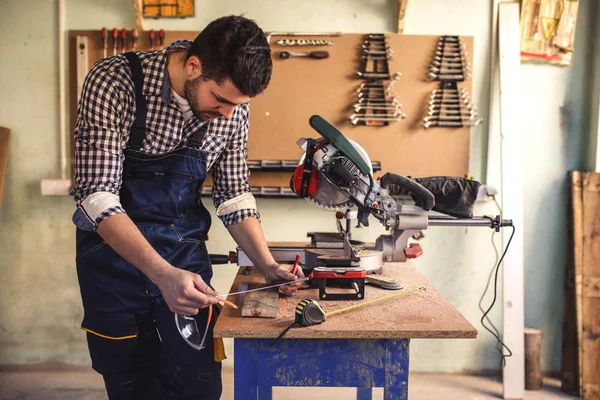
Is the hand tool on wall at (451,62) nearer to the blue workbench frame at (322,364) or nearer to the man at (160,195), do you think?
the man at (160,195)

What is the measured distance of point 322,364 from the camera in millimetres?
1296

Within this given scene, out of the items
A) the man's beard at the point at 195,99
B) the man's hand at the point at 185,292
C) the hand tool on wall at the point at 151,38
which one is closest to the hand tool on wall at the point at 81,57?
the hand tool on wall at the point at 151,38

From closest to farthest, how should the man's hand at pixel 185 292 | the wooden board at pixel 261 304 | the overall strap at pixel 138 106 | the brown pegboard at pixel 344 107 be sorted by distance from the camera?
the man's hand at pixel 185 292, the wooden board at pixel 261 304, the overall strap at pixel 138 106, the brown pegboard at pixel 344 107

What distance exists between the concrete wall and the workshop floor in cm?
8

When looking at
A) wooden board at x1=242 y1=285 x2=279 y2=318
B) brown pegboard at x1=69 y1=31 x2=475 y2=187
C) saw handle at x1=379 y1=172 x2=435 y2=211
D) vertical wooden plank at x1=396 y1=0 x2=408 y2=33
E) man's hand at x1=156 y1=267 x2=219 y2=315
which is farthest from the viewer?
brown pegboard at x1=69 y1=31 x2=475 y2=187

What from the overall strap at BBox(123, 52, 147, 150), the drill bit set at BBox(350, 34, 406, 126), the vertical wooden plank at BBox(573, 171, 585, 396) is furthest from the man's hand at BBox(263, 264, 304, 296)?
the vertical wooden plank at BBox(573, 171, 585, 396)

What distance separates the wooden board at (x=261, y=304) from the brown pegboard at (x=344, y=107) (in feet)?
4.38

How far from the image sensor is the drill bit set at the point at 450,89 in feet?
9.10

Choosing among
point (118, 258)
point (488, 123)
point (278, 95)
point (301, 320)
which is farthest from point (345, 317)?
point (488, 123)

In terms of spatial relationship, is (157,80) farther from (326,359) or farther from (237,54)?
(326,359)

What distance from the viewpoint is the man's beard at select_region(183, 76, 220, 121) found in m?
1.45

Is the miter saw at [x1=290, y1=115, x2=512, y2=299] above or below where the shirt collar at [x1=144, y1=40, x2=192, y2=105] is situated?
below

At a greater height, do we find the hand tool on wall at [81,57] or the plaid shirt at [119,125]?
the hand tool on wall at [81,57]

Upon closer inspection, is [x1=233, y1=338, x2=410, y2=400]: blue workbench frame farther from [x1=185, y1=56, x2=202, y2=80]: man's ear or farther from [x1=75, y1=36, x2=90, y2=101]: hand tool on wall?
[x1=75, y1=36, x2=90, y2=101]: hand tool on wall
